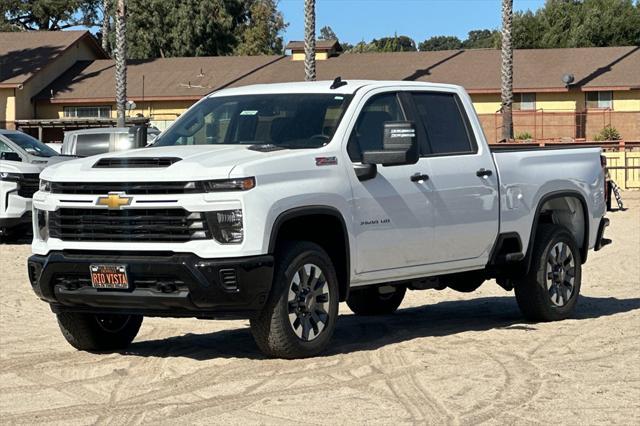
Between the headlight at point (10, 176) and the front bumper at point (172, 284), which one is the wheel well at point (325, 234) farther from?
the headlight at point (10, 176)

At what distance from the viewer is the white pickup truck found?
898cm

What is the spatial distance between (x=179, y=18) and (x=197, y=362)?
63.6 m

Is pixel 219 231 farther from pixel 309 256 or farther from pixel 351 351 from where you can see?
pixel 351 351

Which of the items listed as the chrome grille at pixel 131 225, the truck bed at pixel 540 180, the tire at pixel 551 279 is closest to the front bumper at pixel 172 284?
the chrome grille at pixel 131 225

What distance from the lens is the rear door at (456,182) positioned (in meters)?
10.7

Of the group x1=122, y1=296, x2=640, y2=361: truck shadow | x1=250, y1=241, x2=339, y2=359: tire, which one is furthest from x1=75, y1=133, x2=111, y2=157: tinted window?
x1=250, y1=241, x2=339, y2=359: tire

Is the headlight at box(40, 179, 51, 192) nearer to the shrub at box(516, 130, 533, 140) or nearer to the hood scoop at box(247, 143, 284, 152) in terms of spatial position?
the hood scoop at box(247, 143, 284, 152)

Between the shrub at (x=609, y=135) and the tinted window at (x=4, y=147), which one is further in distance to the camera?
the shrub at (x=609, y=135)

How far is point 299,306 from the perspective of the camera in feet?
31.1

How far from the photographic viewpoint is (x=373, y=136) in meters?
10.3

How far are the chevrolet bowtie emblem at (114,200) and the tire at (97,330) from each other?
4.04 ft

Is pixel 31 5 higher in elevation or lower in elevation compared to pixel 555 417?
higher

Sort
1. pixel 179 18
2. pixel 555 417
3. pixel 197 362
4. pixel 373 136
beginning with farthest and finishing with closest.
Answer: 1. pixel 179 18
2. pixel 373 136
3. pixel 197 362
4. pixel 555 417

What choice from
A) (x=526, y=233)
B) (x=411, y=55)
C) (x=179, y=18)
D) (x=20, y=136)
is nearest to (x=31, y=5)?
(x=179, y=18)
